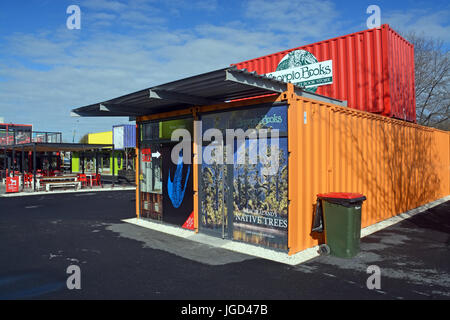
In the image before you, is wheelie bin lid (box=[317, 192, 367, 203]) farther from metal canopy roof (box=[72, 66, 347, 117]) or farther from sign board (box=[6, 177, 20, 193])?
sign board (box=[6, 177, 20, 193])

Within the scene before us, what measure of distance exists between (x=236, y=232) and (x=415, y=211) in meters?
7.43

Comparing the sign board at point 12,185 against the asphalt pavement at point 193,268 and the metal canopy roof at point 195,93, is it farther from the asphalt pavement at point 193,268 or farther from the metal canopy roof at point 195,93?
the metal canopy roof at point 195,93

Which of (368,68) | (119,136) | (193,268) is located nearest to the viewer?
(193,268)

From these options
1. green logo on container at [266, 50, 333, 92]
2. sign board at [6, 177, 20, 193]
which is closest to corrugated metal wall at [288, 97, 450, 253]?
green logo on container at [266, 50, 333, 92]

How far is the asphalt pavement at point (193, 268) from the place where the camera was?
4.63m

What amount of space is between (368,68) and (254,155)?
17.5 ft

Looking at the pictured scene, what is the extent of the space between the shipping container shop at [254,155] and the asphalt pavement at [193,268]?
2.86 feet

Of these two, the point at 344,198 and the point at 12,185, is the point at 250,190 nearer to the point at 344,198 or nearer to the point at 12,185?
the point at 344,198

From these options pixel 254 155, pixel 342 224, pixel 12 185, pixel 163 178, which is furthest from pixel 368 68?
pixel 12 185

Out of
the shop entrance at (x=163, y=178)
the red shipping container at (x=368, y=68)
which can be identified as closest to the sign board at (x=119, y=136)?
the shop entrance at (x=163, y=178)

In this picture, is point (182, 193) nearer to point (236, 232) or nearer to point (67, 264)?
point (236, 232)

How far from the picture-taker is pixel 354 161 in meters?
8.30

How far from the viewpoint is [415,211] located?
37.4ft
